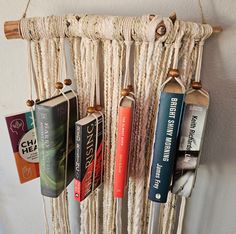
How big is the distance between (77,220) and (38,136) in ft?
1.26

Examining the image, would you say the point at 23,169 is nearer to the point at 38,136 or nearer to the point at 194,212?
the point at 38,136

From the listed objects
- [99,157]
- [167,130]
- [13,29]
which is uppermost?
[13,29]

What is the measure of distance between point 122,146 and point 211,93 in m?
0.22

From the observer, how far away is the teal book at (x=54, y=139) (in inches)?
19.9

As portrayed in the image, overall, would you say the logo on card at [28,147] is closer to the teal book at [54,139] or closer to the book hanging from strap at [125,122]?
the teal book at [54,139]

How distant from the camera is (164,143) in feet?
1.56

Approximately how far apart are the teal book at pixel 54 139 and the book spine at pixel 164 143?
20cm

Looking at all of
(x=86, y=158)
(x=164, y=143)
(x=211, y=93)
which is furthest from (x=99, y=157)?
(x=211, y=93)

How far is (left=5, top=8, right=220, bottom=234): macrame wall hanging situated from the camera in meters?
0.47

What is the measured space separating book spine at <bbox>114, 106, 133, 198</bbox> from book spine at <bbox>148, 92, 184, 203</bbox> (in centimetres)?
6

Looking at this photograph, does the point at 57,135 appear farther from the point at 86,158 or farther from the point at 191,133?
the point at 191,133

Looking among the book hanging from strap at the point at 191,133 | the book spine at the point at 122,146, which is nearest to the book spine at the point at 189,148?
the book hanging from strap at the point at 191,133

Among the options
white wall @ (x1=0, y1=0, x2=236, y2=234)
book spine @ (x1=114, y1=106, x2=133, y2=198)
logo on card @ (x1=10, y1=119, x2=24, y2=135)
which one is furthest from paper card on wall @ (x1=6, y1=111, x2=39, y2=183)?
book spine @ (x1=114, y1=106, x2=133, y2=198)

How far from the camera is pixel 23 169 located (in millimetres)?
618
